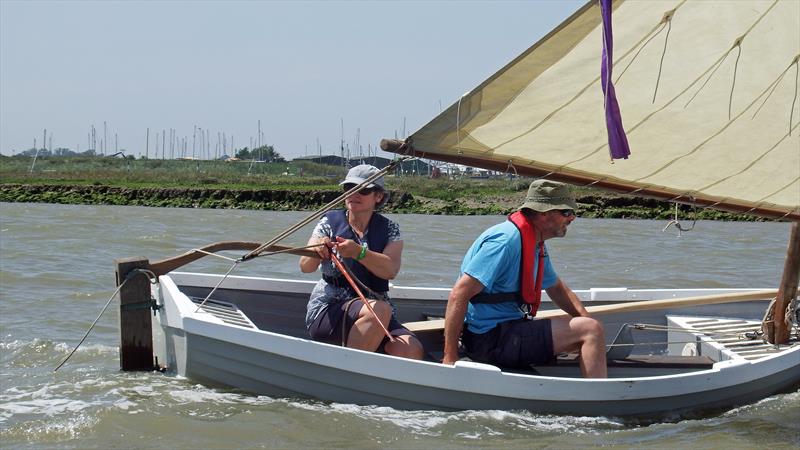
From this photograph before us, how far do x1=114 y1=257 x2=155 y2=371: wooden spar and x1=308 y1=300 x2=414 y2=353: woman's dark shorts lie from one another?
3.21ft

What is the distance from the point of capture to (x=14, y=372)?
7.02m

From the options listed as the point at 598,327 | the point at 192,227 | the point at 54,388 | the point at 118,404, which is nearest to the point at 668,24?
the point at 598,327

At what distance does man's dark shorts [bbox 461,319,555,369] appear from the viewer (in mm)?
5430

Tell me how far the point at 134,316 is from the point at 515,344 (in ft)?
6.98

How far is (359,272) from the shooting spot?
5746 mm

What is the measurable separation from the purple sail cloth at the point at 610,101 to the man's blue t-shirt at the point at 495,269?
65 centimetres

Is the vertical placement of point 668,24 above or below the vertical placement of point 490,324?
above

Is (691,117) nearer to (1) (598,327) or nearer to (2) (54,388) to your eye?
(1) (598,327)

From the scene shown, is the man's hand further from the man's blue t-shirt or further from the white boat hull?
the white boat hull

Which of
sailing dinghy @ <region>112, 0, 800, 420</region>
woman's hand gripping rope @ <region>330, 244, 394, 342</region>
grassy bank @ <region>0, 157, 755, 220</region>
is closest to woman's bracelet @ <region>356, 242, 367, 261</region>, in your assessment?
woman's hand gripping rope @ <region>330, 244, 394, 342</region>

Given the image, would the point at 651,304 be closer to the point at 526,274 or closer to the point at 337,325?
the point at 526,274

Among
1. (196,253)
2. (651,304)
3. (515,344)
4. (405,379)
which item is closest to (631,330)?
(651,304)

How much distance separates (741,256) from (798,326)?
1114cm

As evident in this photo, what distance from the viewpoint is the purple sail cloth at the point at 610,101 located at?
5293 mm
